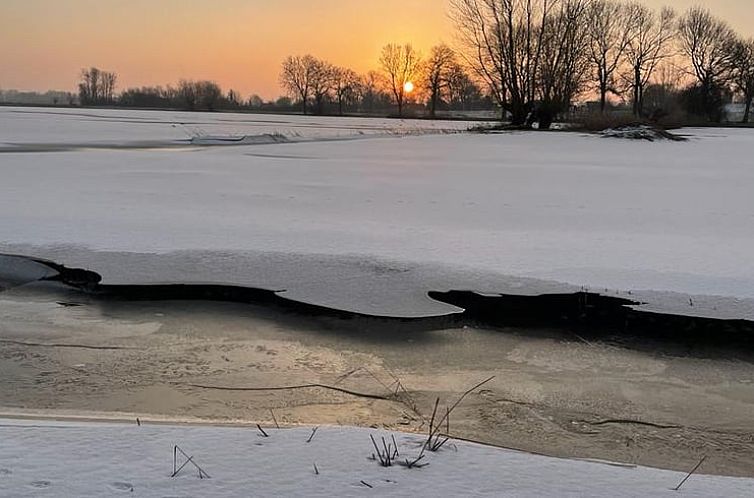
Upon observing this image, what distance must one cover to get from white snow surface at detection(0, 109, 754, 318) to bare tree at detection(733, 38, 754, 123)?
49.7 meters

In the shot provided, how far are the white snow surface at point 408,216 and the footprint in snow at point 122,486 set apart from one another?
129 inches

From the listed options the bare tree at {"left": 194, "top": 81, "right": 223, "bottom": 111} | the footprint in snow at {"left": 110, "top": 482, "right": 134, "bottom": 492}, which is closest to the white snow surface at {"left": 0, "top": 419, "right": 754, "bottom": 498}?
the footprint in snow at {"left": 110, "top": 482, "right": 134, "bottom": 492}

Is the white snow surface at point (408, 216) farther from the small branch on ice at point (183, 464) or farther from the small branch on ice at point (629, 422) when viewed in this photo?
the small branch on ice at point (183, 464)

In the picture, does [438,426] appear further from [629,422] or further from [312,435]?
[629,422]

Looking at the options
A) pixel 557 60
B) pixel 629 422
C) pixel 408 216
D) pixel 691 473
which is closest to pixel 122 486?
pixel 691 473

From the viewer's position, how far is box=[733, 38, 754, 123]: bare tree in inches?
2413

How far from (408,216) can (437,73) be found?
232ft

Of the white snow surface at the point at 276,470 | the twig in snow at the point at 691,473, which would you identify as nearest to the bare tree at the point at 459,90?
the twig in snow at the point at 691,473

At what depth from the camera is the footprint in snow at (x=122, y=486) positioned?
2508 mm

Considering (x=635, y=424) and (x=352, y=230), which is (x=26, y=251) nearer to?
(x=352, y=230)

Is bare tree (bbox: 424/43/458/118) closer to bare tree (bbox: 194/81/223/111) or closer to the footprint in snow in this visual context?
bare tree (bbox: 194/81/223/111)

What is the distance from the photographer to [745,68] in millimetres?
61312

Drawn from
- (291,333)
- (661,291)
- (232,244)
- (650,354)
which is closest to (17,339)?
(291,333)

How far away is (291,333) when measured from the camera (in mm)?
5172
